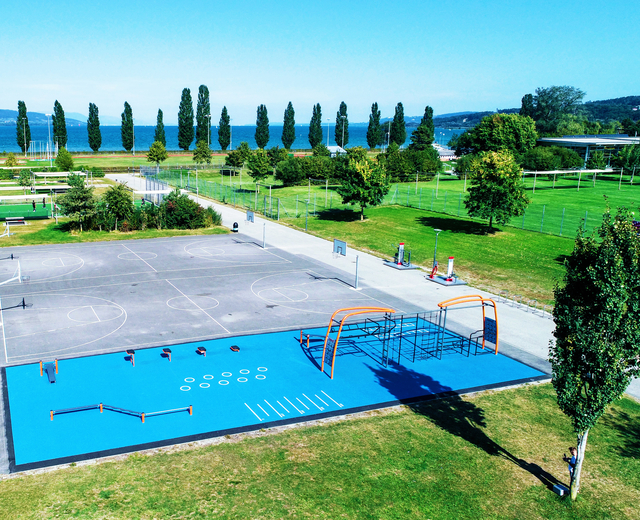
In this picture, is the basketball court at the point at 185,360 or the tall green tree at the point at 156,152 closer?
the basketball court at the point at 185,360

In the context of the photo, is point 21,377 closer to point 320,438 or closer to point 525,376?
point 320,438

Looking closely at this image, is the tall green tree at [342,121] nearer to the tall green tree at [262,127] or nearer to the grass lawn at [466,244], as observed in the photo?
the tall green tree at [262,127]

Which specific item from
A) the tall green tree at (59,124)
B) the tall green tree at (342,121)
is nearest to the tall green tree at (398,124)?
the tall green tree at (342,121)

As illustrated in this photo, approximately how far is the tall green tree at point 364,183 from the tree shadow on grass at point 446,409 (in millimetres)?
30990

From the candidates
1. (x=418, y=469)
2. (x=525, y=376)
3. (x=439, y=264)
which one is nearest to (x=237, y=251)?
(x=439, y=264)

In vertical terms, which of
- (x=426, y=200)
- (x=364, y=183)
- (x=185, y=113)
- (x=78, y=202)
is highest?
(x=185, y=113)

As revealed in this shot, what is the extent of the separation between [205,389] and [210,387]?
224 millimetres

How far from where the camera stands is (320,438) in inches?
635

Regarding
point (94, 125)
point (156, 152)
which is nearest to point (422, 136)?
point (156, 152)

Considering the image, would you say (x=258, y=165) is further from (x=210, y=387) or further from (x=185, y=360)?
(x=210, y=387)

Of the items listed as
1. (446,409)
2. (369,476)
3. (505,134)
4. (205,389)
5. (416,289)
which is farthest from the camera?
(505,134)

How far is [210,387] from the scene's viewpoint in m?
19.2

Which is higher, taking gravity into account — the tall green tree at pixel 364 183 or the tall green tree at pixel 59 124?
the tall green tree at pixel 59 124

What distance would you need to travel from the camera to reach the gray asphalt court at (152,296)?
23.4 m
